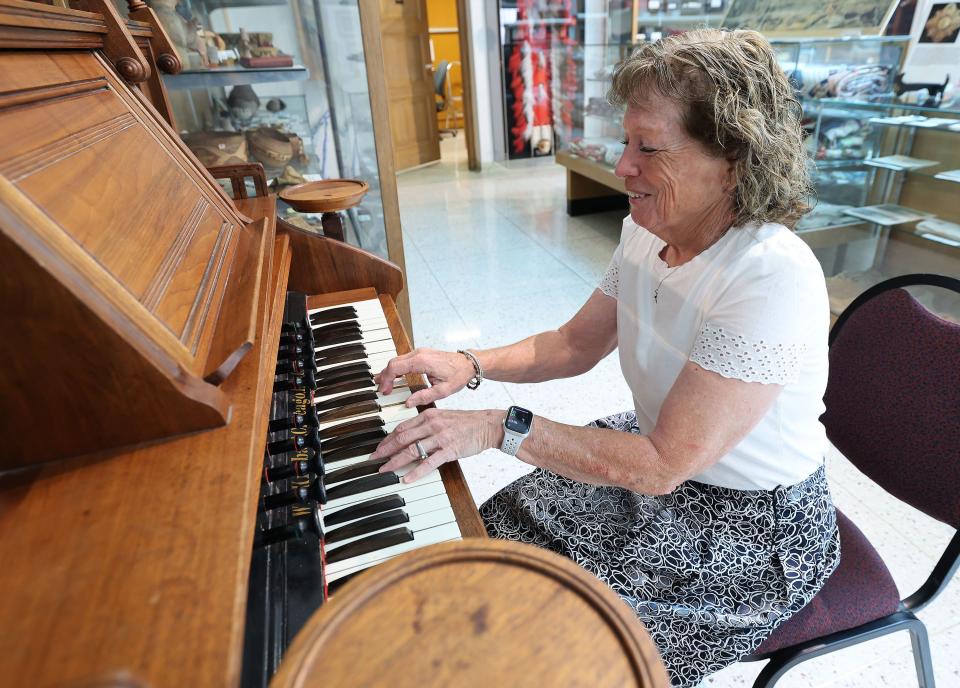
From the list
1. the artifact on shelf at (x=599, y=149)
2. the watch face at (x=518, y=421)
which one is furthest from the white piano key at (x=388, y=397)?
the artifact on shelf at (x=599, y=149)

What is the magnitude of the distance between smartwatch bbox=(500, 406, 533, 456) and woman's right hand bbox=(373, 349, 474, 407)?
17 centimetres

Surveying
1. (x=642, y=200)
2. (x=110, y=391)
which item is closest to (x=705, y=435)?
(x=642, y=200)

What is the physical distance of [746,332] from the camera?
2.79 feet

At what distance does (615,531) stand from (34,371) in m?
0.87

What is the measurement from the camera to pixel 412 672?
1.25 ft

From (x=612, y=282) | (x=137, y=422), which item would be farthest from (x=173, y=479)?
(x=612, y=282)

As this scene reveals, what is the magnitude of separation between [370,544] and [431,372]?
16.5 inches

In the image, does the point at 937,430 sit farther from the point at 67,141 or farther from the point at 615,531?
the point at 67,141

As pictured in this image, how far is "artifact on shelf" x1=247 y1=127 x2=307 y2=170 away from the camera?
8.31 feet

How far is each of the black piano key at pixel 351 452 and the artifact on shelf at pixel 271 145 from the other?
78.9 inches

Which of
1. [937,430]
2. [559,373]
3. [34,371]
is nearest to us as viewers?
[34,371]

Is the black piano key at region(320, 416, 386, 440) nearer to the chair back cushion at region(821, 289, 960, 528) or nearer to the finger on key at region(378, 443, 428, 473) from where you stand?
the finger on key at region(378, 443, 428, 473)

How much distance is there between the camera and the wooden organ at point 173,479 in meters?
0.40

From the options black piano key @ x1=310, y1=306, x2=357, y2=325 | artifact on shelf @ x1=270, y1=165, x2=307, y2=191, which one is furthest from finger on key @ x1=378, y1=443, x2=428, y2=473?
artifact on shelf @ x1=270, y1=165, x2=307, y2=191
